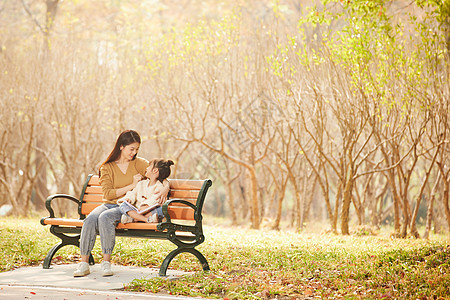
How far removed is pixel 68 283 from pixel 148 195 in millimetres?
1195

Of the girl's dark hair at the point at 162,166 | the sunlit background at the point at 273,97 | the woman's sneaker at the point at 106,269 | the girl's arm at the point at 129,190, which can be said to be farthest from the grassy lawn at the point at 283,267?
the sunlit background at the point at 273,97

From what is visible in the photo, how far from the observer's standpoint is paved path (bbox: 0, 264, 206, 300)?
4509mm

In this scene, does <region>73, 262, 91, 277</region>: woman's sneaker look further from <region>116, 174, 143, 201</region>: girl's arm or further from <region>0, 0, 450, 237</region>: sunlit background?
<region>0, 0, 450, 237</region>: sunlit background

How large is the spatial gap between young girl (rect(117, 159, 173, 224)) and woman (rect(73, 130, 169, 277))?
73 millimetres

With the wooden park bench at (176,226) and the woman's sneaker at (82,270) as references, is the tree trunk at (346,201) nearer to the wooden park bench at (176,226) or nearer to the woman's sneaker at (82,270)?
the wooden park bench at (176,226)

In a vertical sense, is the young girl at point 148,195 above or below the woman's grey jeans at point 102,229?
above

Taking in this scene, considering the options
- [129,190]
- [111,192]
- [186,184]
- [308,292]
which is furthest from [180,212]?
[308,292]

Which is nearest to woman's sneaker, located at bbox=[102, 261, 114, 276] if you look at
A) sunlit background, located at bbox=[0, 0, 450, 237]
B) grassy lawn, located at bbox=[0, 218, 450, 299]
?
grassy lawn, located at bbox=[0, 218, 450, 299]

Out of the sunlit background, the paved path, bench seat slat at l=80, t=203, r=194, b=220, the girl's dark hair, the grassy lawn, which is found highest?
the sunlit background

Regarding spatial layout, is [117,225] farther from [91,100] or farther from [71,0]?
[71,0]

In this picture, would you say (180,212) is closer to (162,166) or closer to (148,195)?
(148,195)

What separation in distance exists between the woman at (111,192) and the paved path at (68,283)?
0.19 meters

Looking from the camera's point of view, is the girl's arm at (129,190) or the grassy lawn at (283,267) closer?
the grassy lawn at (283,267)

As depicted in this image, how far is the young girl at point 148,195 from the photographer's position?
18.1ft
